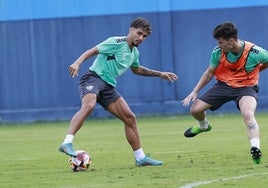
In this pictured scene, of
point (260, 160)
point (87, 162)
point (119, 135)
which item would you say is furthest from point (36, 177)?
point (119, 135)

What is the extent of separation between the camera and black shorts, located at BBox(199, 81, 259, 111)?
1369 centimetres

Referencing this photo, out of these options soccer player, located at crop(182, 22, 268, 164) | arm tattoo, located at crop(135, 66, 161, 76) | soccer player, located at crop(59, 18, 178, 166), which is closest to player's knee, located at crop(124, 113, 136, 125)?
soccer player, located at crop(59, 18, 178, 166)

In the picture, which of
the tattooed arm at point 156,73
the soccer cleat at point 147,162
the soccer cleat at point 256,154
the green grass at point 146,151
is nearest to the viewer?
the green grass at point 146,151

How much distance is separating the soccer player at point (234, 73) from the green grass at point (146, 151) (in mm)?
756

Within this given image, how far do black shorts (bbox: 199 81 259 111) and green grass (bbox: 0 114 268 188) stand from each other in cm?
83

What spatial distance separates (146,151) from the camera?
54.2ft

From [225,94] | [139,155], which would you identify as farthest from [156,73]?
[139,155]

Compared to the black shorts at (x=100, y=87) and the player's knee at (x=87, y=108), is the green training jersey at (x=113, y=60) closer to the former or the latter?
the black shorts at (x=100, y=87)

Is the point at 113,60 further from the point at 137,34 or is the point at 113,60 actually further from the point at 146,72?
the point at 146,72

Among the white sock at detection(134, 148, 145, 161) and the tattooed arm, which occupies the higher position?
the tattooed arm

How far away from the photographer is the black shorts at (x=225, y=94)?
13.7 meters

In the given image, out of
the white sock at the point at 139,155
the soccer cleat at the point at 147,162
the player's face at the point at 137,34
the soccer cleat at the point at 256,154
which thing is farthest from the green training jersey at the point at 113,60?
the soccer cleat at the point at 256,154

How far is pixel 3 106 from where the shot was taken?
27.7 metres

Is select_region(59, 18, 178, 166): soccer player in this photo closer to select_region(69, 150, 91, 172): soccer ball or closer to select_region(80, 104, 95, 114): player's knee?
select_region(80, 104, 95, 114): player's knee
